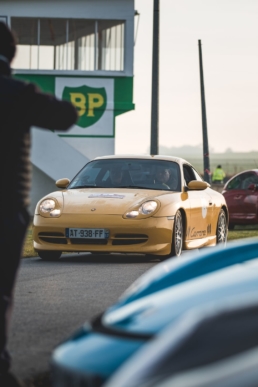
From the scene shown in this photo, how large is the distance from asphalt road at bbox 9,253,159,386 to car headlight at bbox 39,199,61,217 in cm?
64

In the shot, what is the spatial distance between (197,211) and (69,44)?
19.0m

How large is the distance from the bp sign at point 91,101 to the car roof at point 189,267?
26556mm

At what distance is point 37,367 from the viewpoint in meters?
5.22

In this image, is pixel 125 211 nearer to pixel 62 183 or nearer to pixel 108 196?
pixel 108 196

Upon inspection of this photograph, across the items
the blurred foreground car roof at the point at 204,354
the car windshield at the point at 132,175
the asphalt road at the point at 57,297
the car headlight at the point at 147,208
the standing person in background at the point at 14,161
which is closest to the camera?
the blurred foreground car roof at the point at 204,354

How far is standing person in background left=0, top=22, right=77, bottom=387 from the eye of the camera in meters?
4.36

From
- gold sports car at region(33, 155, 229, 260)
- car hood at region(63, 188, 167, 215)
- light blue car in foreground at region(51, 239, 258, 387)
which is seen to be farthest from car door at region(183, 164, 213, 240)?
light blue car in foreground at region(51, 239, 258, 387)

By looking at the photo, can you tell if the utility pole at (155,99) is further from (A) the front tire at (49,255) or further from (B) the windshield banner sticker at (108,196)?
(B) the windshield banner sticker at (108,196)

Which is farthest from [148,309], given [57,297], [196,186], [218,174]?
[218,174]

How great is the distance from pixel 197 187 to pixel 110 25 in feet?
63.7

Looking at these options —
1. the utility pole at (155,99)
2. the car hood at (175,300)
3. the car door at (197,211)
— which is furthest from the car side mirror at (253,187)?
the car hood at (175,300)

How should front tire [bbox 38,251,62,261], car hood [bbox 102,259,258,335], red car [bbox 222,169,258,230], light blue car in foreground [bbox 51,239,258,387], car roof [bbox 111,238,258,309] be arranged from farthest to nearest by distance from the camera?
red car [bbox 222,169,258,230] < front tire [bbox 38,251,62,261] < car roof [bbox 111,238,258,309] < car hood [bbox 102,259,258,335] < light blue car in foreground [bbox 51,239,258,387]

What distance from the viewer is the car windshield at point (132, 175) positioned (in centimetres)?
1328

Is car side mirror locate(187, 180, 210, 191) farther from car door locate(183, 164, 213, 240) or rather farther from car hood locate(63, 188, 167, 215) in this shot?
car hood locate(63, 188, 167, 215)
